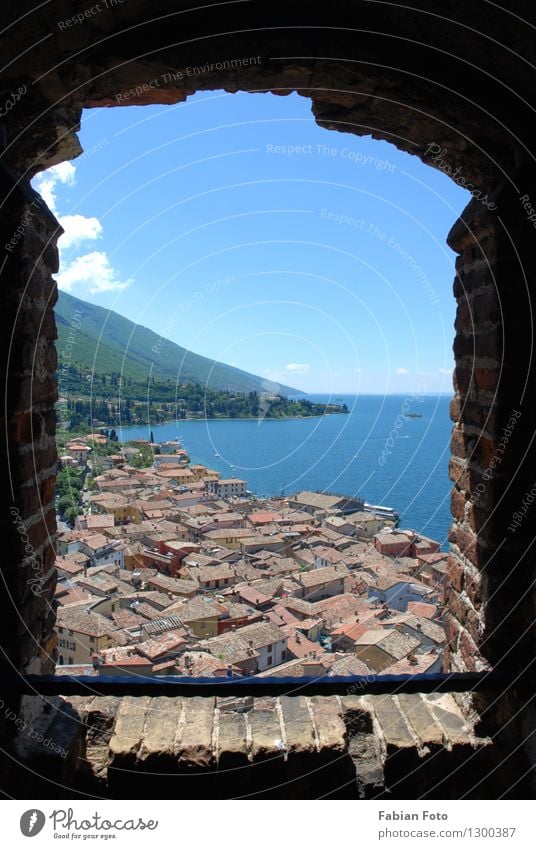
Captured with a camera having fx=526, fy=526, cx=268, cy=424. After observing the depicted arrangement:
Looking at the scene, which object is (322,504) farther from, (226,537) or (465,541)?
(465,541)

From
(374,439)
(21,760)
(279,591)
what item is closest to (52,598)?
(21,760)

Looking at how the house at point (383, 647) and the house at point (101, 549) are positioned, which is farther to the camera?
the house at point (101, 549)

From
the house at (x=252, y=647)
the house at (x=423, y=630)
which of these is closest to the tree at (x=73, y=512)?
the house at (x=252, y=647)

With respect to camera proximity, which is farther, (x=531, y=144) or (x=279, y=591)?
(x=279, y=591)

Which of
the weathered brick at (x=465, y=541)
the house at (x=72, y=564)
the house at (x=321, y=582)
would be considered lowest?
the house at (x=72, y=564)

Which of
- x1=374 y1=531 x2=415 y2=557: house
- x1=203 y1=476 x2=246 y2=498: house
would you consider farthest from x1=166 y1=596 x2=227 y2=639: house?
x1=203 y1=476 x2=246 y2=498: house

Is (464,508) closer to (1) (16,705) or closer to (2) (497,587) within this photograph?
(2) (497,587)

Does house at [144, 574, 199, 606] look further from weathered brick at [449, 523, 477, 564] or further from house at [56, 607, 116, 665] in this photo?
weathered brick at [449, 523, 477, 564]

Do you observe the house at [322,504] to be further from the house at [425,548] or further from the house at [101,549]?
the house at [101,549]
